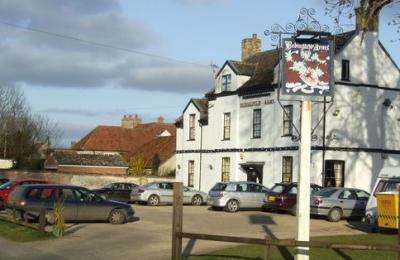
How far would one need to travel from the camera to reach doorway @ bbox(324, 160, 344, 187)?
125ft

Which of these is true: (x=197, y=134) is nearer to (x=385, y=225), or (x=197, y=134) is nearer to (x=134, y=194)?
(x=134, y=194)

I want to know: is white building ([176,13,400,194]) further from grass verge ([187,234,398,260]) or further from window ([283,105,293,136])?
grass verge ([187,234,398,260])

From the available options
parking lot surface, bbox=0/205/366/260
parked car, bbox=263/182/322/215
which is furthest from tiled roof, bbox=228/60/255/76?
parking lot surface, bbox=0/205/366/260

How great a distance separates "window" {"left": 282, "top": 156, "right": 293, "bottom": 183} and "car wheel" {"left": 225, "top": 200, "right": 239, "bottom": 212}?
6.34 m

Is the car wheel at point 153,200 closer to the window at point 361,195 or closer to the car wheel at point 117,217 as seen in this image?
the window at point 361,195

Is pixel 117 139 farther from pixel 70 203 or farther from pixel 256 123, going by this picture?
pixel 70 203

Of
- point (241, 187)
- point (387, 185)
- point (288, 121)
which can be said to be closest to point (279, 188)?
point (241, 187)

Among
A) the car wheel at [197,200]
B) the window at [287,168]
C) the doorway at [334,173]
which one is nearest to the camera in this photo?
the doorway at [334,173]

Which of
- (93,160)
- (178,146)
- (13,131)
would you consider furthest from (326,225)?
(13,131)

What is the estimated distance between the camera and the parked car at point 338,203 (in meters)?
28.5

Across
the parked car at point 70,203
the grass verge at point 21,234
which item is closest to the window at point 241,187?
the parked car at point 70,203

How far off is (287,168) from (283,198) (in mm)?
8418

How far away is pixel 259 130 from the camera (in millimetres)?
42500

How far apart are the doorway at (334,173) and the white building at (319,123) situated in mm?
58
